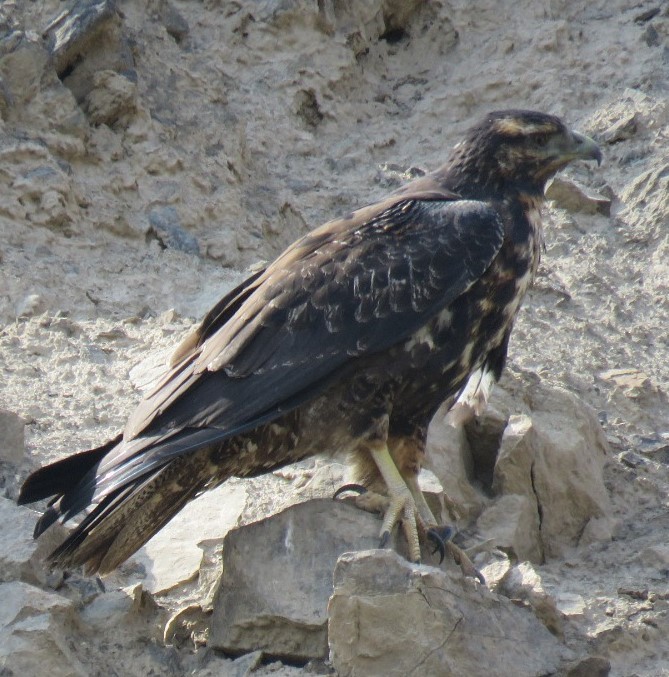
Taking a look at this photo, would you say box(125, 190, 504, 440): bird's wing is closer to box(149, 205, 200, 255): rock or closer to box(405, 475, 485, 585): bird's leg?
box(405, 475, 485, 585): bird's leg

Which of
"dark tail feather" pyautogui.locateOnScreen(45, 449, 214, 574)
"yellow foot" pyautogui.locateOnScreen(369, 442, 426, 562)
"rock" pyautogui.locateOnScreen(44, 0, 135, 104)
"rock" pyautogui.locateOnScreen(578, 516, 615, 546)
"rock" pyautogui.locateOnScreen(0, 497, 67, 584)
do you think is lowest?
"rock" pyautogui.locateOnScreen(578, 516, 615, 546)

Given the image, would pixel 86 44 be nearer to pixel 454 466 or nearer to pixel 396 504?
pixel 454 466

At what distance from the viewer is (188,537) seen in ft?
18.3

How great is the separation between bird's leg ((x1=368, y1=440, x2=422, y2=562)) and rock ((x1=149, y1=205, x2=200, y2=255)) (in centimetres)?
273

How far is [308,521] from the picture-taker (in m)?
4.95

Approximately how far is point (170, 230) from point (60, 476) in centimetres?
311

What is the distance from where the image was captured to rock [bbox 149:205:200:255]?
7734 mm

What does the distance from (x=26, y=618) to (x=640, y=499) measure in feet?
10.0

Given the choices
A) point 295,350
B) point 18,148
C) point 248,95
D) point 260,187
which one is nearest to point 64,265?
point 18,148

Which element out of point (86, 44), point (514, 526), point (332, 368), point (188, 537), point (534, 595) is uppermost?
point (86, 44)

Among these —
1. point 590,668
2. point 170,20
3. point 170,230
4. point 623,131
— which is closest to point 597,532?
point 590,668

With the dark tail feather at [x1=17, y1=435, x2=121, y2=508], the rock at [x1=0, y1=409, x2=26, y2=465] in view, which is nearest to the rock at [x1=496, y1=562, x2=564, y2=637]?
the dark tail feather at [x1=17, y1=435, x2=121, y2=508]

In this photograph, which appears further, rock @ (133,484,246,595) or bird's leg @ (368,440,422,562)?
rock @ (133,484,246,595)

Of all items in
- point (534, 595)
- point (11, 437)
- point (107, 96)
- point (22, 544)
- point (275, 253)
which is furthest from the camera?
point (275, 253)
